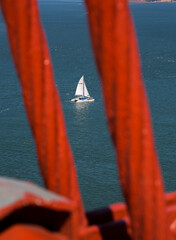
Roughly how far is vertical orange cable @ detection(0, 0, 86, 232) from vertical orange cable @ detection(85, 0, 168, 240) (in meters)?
0.17

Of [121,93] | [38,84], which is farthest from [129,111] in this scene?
[38,84]

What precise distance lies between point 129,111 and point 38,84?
23 cm

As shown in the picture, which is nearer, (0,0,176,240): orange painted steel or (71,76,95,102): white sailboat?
(0,0,176,240): orange painted steel

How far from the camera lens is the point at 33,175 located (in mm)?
19953

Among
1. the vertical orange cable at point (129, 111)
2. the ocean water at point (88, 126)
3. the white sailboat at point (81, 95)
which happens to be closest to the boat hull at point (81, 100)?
the white sailboat at point (81, 95)

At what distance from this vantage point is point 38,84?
1094 millimetres

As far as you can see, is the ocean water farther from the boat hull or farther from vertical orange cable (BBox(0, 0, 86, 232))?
vertical orange cable (BBox(0, 0, 86, 232))

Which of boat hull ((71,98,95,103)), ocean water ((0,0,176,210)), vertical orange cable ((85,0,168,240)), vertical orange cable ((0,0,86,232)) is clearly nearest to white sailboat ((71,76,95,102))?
boat hull ((71,98,95,103))

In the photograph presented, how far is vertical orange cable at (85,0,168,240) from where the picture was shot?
921mm

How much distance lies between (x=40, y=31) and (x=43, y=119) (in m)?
0.16

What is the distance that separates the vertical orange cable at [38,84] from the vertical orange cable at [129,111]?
168 mm

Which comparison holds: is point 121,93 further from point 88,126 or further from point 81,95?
point 81,95

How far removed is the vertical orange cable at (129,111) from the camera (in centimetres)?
92

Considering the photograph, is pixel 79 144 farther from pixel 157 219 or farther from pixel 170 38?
pixel 170 38
